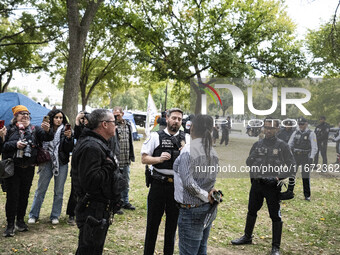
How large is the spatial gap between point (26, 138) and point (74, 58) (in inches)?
301

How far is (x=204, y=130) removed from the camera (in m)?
3.00

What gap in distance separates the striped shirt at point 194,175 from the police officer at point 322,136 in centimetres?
137

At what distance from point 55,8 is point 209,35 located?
9115 mm

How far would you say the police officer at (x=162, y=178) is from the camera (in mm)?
3934

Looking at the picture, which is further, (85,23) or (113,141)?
(85,23)

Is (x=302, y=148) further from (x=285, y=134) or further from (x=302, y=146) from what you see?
(x=285, y=134)

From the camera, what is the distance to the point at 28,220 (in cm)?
546

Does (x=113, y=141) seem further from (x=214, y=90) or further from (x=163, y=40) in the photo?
(x=163, y=40)

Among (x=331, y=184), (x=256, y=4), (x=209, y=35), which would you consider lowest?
(x=331, y=184)

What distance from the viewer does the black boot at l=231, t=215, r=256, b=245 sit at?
4.99 m

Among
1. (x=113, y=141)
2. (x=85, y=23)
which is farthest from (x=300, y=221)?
(x=85, y=23)

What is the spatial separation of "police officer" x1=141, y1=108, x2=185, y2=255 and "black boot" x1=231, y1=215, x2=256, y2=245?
1497mm

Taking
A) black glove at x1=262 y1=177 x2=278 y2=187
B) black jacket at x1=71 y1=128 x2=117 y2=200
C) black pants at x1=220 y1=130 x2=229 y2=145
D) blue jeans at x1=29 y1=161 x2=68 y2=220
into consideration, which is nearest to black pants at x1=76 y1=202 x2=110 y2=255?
black jacket at x1=71 y1=128 x2=117 y2=200

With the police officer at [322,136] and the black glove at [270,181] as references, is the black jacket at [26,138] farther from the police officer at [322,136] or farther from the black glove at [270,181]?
the police officer at [322,136]
